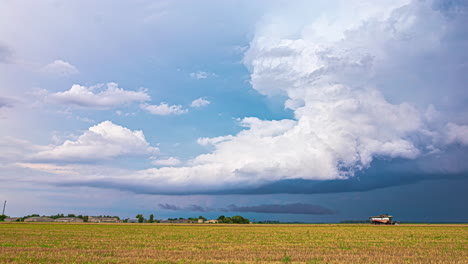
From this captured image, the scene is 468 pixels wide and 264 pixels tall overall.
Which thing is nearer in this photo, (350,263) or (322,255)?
(350,263)

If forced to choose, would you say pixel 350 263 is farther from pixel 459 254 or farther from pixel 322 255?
pixel 459 254

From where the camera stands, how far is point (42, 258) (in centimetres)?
2755

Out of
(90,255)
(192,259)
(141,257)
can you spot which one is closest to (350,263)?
(192,259)

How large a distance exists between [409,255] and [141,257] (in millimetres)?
22292

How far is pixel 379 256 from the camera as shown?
2995 cm

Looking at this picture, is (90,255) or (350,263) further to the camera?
(90,255)

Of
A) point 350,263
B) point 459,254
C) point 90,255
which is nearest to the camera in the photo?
point 350,263

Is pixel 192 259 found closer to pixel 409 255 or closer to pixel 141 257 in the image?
pixel 141 257

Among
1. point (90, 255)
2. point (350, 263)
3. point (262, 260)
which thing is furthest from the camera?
point (90, 255)

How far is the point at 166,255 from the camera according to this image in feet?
98.8

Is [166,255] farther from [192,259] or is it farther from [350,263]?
[350,263]

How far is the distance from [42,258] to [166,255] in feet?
30.2

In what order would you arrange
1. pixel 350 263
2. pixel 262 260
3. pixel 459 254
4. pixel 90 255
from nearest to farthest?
pixel 350 263
pixel 262 260
pixel 90 255
pixel 459 254

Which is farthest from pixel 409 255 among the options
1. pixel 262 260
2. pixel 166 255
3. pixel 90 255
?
pixel 90 255
